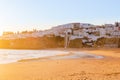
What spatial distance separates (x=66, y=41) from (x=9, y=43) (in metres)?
19.8

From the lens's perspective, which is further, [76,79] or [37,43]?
[37,43]

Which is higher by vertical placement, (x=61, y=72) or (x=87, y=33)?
(x=87, y=33)

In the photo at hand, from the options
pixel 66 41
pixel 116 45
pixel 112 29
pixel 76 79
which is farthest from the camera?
pixel 112 29

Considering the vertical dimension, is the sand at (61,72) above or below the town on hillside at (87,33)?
below

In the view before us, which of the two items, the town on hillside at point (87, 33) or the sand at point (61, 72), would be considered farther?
the town on hillside at point (87, 33)

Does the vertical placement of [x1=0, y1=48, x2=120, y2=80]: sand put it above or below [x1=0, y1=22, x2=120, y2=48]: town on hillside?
below

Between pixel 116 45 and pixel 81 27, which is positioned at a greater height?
pixel 81 27

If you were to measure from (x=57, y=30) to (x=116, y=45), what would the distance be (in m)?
19.9

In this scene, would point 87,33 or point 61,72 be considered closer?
point 61,72

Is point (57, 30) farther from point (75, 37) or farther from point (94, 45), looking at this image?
point (94, 45)

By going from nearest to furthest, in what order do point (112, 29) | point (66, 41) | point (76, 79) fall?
point (76, 79), point (66, 41), point (112, 29)

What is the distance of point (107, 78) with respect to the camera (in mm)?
8336

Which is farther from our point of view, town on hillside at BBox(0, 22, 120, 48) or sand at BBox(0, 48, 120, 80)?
town on hillside at BBox(0, 22, 120, 48)

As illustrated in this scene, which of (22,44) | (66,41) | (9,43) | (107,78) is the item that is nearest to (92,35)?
(66,41)
